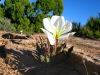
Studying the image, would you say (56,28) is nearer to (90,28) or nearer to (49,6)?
(90,28)

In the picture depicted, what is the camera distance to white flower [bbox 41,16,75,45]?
8.46 feet

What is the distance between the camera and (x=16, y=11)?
72.4 feet

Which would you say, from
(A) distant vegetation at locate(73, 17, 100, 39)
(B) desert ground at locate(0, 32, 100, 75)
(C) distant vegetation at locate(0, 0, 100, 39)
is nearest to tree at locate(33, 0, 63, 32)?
(C) distant vegetation at locate(0, 0, 100, 39)

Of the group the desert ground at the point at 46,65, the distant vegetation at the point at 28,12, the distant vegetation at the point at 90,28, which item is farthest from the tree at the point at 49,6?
the desert ground at the point at 46,65

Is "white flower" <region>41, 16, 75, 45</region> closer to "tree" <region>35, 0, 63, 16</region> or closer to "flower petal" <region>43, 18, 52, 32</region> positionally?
"flower petal" <region>43, 18, 52, 32</region>

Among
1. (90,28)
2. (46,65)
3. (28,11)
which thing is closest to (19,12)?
(28,11)

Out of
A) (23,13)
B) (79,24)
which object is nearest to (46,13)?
(23,13)

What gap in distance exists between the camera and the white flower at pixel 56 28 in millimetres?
2580

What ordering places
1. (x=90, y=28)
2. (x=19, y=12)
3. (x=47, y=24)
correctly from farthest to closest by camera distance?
1. (x=19, y=12)
2. (x=90, y=28)
3. (x=47, y=24)

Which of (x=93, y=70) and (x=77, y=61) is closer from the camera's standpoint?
(x=93, y=70)

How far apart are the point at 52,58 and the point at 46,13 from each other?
66.6 ft

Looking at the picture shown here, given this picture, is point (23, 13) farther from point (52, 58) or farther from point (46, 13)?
point (52, 58)

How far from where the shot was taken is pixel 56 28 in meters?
2.64

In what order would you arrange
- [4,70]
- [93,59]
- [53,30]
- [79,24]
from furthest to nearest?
[79,24], [4,70], [93,59], [53,30]
